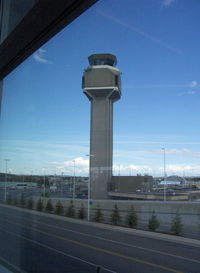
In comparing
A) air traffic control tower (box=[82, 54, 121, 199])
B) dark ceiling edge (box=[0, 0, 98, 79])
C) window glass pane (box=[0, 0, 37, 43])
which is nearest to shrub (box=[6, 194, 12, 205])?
dark ceiling edge (box=[0, 0, 98, 79])

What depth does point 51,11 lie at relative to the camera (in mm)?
1136

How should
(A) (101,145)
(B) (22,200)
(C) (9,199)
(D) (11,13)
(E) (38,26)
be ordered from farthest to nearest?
(A) (101,145) → (B) (22,200) → (C) (9,199) → (D) (11,13) → (E) (38,26)

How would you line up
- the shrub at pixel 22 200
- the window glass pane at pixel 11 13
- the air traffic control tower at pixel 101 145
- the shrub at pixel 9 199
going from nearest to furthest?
the window glass pane at pixel 11 13 < the shrub at pixel 9 199 < the shrub at pixel 22 200 < the air traffic control tower at pixel 101 145

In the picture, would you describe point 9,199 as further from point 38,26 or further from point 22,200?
point 38,26

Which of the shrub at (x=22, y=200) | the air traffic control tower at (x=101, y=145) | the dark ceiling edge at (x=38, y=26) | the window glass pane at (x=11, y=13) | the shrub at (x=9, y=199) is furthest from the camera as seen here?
the air traffic control tower at (x=101, y=145)

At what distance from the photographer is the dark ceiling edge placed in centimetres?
110

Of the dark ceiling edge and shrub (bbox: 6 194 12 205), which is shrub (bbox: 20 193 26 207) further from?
the dark ceiling edge

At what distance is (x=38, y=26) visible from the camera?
4.11 ft

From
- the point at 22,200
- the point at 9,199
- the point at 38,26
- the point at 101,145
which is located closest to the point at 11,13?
the point at 38,26

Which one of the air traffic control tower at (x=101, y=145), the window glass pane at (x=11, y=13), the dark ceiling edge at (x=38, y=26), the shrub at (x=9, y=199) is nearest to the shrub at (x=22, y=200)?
the shrub at (x=9, y=199)

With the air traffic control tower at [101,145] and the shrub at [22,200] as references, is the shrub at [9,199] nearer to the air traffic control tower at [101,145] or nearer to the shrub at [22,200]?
the shrub at [22,200]

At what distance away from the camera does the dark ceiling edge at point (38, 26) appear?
1.10 metres

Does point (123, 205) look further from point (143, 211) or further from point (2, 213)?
point (2, 213)

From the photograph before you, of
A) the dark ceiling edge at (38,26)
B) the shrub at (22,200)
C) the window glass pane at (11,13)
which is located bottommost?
the shrub at (22,200)
